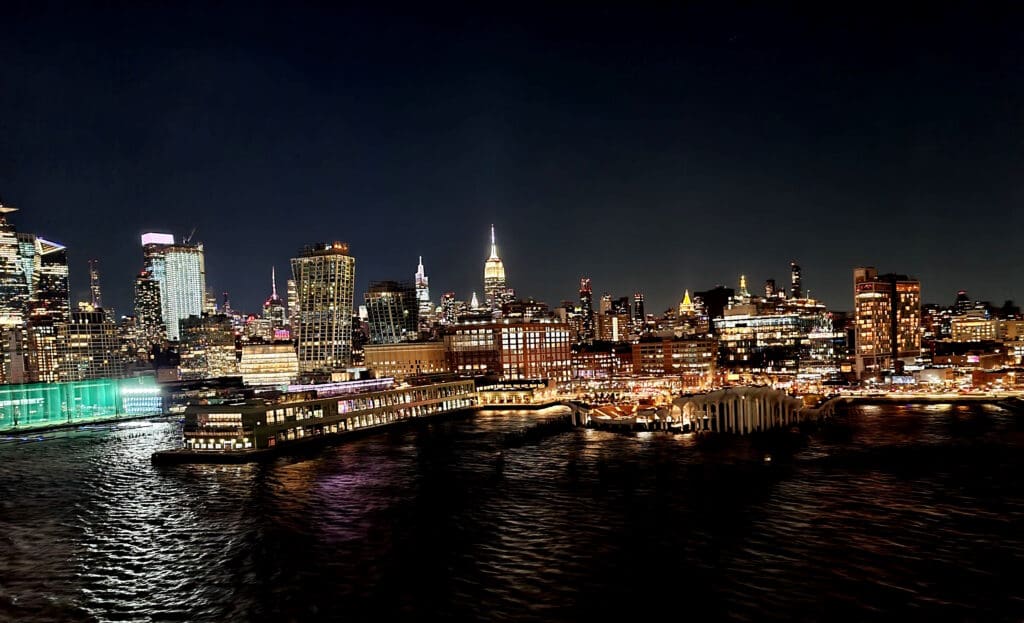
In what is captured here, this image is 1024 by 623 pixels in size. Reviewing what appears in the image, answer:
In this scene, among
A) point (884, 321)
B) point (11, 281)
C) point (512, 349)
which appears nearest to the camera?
point (512, 349)

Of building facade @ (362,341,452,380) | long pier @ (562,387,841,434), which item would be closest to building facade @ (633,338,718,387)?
building facade @ (362,341,452,380)

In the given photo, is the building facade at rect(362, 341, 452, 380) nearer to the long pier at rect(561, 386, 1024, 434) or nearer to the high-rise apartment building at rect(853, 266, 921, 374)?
the long pier at rect(561, 386, 1024, 434)

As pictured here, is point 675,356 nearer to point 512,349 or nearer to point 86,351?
point 512,349

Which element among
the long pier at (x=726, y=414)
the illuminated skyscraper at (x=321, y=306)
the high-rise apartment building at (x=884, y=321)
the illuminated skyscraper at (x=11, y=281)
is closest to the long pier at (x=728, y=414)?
the long pier at (x=726, y=414)

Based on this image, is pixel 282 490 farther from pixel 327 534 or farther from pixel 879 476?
pixel 879 476

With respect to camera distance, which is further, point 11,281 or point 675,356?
point 11,281

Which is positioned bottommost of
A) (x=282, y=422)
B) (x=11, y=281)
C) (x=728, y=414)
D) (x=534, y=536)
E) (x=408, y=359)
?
(x=728, y=414)

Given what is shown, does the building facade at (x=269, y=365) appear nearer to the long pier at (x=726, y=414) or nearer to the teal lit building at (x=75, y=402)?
the teal lit building at (x=75, y=402)

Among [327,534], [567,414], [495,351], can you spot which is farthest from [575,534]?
[495,351]

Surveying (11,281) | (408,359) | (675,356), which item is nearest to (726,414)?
(675,356)
